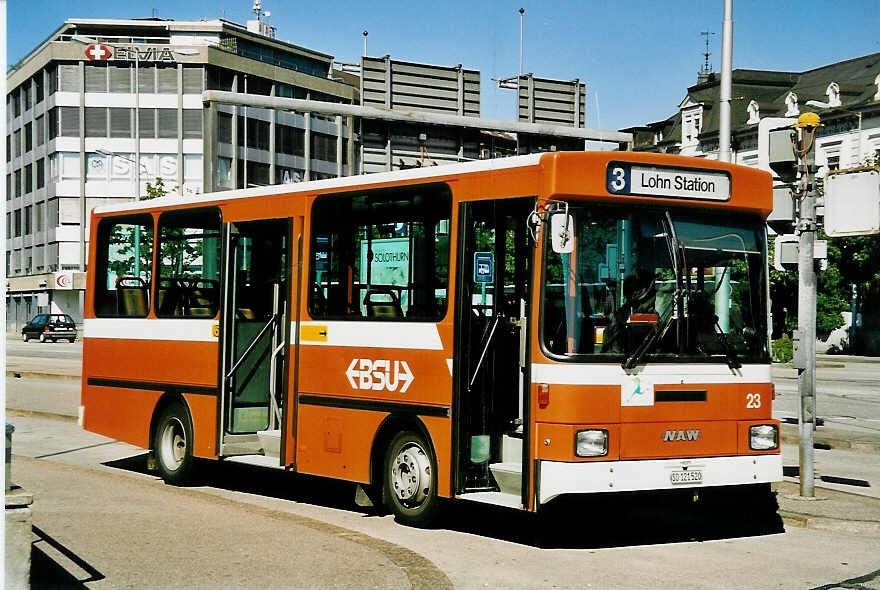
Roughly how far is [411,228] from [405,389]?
1.43 meters

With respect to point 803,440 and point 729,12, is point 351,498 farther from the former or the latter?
point 729,12

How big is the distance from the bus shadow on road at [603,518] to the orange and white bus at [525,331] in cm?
28

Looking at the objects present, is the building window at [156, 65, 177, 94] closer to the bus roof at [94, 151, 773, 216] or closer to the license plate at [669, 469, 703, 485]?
the bus roof at [94, 151, 773, 216]

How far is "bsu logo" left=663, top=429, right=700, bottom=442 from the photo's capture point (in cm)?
966

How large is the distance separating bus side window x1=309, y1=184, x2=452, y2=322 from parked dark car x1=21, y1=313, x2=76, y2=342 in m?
61.8

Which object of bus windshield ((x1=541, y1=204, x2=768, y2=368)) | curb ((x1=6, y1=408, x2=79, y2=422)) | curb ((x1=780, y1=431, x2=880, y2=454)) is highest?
bus windshield ((x1=541, y1=204, x2=768, y2=368))

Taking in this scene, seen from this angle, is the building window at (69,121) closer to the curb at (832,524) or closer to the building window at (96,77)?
the building window at (96,77)

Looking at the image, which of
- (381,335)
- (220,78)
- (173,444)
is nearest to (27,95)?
(220,78)

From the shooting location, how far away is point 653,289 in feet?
31.7

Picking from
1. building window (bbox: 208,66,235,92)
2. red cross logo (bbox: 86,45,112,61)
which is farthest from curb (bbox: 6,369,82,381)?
red cross logo (bbox: 86,45,112,61)

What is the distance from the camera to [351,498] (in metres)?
12.6

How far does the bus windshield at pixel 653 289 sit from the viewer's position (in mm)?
9453

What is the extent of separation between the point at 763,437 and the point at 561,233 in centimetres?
256

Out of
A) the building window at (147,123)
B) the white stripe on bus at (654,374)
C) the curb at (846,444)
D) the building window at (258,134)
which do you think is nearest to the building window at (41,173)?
the building window at (147,123)
